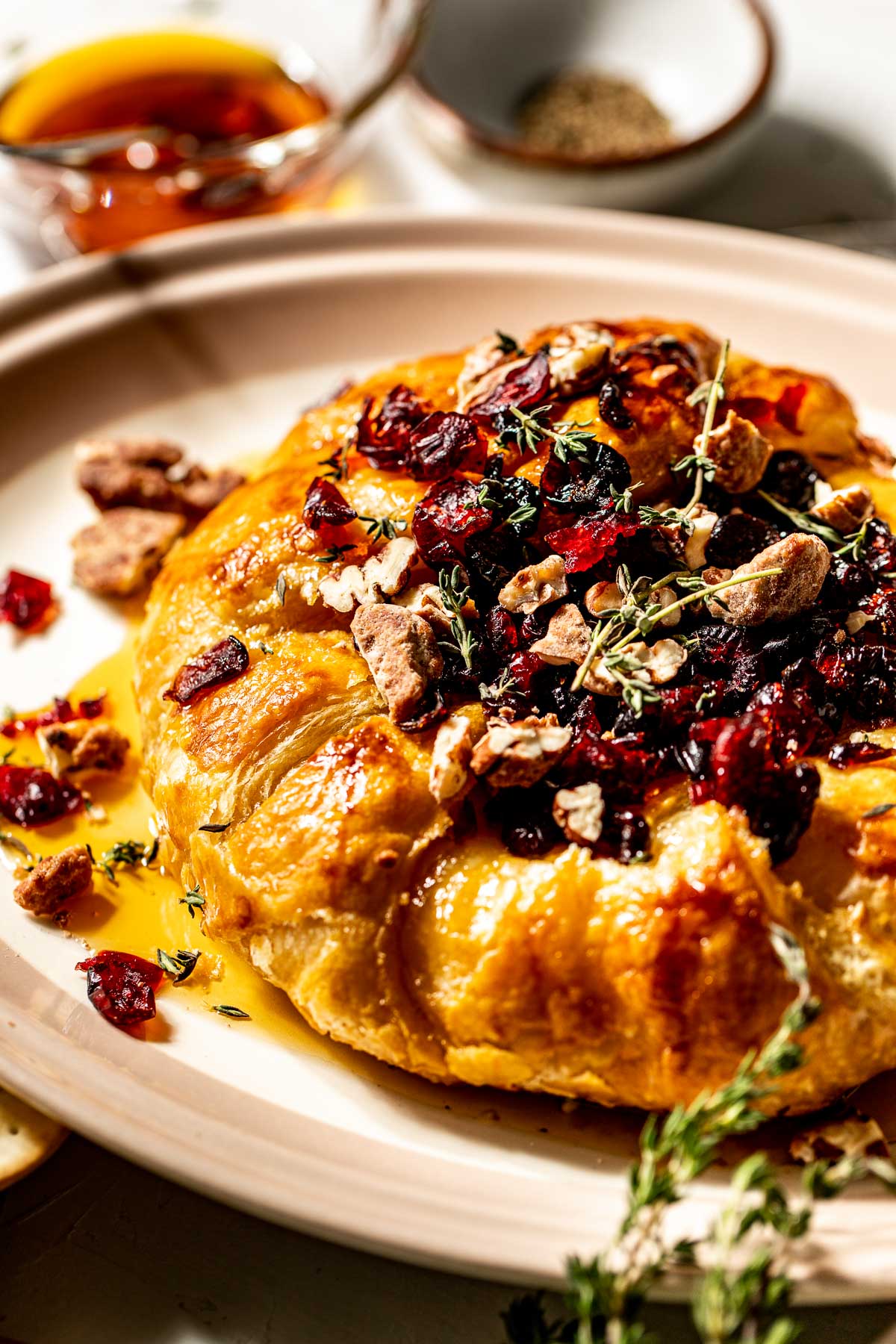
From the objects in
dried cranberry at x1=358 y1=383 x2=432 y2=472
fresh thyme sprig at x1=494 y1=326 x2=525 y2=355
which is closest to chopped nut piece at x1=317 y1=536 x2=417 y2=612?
dried cranberry at x1=358 y1=383 x2=432 y2=472

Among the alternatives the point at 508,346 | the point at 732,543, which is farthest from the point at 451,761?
the point at 508,346

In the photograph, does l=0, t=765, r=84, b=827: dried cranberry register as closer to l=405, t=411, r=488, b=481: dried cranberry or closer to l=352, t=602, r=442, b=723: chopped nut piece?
l=352, t=602, r=442, b=723: chopped nut piece

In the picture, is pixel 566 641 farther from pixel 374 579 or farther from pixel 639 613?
pixel 374 579

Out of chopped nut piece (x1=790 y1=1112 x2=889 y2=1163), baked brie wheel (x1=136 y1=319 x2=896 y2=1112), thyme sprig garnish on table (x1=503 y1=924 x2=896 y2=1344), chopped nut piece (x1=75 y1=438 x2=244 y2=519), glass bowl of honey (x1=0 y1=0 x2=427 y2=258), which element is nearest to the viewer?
thyme sprig garnish on table (x1=503 y1=924 x2=896 y2=1344)

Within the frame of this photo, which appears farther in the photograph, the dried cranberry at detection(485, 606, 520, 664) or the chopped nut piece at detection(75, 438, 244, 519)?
the chopped nut piece at detection(75, 438, 244, 519)

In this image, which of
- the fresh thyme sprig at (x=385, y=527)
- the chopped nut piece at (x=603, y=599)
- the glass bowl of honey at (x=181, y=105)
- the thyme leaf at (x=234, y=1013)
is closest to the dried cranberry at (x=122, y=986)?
the thyme leaf at (x=234, y=1013)

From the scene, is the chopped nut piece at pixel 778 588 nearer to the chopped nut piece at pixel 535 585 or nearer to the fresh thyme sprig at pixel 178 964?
the chopped nut piece at pixel 535 585

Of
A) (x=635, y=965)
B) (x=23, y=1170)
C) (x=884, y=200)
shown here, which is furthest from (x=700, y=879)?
(x=884, y=200)
